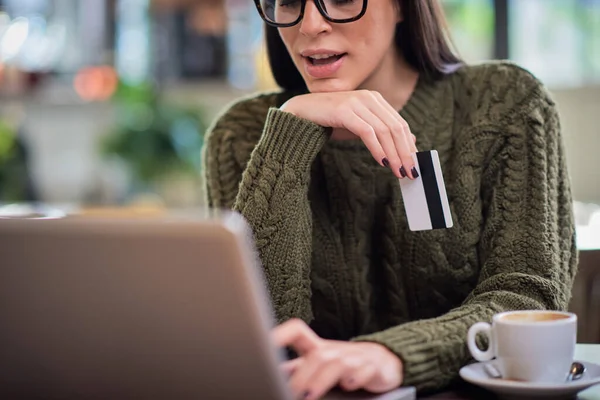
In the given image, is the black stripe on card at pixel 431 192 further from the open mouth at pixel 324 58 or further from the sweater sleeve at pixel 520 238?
the open mouth at pixel 324 58

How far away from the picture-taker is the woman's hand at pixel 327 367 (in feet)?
2.77

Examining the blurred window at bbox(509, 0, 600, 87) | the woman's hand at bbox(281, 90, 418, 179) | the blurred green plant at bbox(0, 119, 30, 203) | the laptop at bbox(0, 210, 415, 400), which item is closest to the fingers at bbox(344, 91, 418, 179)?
the woman's hand at bbox(281, 90, 418, 179)

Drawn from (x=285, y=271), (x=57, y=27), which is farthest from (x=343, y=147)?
(x=57, y=27)

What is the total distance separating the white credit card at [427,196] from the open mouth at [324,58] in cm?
29

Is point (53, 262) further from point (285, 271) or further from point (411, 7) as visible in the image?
point (411, 7)

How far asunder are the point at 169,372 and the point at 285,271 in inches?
23.1

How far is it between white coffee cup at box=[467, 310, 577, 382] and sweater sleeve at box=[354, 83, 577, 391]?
0.27 feet

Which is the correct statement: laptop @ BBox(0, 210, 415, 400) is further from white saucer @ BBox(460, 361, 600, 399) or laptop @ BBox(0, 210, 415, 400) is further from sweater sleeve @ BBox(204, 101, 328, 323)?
sweater sleeve @ BBox(204, 101, 328, 323)

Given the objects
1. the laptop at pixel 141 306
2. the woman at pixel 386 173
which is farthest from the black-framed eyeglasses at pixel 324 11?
the laptop at pixel 141 306

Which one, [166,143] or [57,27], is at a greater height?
[57,27]

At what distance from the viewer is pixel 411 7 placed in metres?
1.45

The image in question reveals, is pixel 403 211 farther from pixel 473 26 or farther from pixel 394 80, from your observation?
pixel 473 26

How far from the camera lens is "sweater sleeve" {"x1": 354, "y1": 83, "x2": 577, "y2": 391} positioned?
1011mm

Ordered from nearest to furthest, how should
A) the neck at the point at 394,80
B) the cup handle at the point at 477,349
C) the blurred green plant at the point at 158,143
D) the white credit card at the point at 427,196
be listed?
1. the cup handle at the point at 477,349
2. the white credit card at the point at 427,196
3. the neck at the point at 394,80
4. the blurred green plant at the point at 158,143
